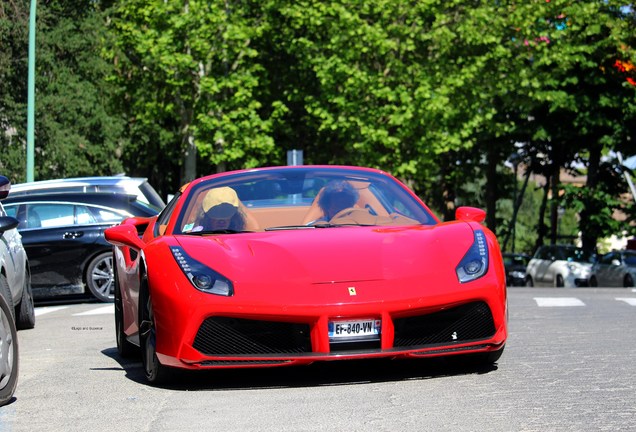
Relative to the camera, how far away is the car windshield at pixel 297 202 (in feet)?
30.1

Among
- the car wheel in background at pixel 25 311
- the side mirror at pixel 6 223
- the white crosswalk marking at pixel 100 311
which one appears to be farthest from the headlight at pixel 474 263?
the white crosswalk marking at pixel 100 311

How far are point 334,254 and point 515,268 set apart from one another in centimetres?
4870

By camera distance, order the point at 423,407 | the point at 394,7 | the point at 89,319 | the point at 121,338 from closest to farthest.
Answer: the point at 423,407 < the point at 121,338 < the point at 89,319 < the point at 394,7

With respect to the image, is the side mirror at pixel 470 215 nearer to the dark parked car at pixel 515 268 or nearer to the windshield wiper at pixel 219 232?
the windshield wiper at pixel 219 232

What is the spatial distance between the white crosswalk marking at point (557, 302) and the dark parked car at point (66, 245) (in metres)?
5.69

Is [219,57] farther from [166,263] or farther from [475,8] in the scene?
[166,263]

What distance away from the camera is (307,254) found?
8289 mm

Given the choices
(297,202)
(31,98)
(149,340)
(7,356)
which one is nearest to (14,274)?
(297,202)

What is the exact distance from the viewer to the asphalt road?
22.2 ft

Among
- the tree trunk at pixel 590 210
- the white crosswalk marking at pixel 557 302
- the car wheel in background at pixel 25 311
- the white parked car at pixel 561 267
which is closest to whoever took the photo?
the car wheel in background at pixel 25 311

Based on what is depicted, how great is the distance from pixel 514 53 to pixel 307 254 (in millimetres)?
34096

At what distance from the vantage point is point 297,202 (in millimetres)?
9836

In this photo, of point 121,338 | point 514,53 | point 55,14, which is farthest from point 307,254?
point 55,14

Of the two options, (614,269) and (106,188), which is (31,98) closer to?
(106,188)
